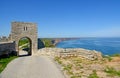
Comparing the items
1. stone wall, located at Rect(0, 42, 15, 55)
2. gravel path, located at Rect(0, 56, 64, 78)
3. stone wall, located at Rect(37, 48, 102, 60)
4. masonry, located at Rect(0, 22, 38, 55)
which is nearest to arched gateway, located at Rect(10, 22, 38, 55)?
masonry, located at Rect(0, 22, 38, 55)

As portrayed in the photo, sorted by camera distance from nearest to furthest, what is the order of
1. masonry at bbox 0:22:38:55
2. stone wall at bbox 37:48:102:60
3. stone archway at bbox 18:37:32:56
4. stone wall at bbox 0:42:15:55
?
1. stone wall at bbox 37:48:102:60
2. stone wall at bbox 0:42:15:55
3. masonry at bbox 0:22:38:55
4. stone archway at bbox 18:37:32:56

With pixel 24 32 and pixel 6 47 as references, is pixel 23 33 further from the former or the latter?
pixel 6 47

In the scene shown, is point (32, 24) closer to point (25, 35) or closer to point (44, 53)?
point (25, 35)

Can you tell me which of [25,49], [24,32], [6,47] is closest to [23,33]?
[24,32]

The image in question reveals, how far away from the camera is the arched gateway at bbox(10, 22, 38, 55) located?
26562mm

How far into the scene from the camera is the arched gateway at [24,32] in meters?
26.6

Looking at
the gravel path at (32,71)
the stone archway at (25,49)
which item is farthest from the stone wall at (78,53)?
the stone archway at (25,49)

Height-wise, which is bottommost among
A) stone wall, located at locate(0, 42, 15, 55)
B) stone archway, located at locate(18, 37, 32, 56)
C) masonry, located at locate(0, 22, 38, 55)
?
stone archway, located at locate(18, 37, 32, 56)

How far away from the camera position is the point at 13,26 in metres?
26.5

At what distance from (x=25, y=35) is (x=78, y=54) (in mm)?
9249

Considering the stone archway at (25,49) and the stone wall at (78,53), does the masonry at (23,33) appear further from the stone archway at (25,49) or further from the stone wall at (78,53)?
the stone wall at (78,53)

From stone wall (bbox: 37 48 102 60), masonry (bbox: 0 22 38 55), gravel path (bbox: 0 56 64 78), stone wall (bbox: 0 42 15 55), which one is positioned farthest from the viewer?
masonry (bbox: 0 22 38 55)

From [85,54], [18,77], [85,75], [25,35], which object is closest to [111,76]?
[85,75]

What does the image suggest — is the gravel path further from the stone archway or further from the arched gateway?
the stone archway
